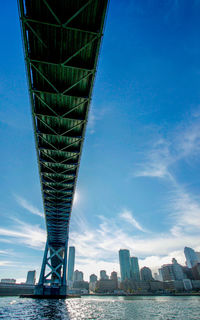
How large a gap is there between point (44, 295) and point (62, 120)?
46507mm

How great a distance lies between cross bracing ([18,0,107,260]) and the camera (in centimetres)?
890

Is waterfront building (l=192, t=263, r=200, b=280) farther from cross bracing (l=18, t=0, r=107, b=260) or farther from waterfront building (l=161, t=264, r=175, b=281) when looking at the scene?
cross bracing (l=18, t=0, r=107, b=260)

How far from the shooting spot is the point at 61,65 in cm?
1061

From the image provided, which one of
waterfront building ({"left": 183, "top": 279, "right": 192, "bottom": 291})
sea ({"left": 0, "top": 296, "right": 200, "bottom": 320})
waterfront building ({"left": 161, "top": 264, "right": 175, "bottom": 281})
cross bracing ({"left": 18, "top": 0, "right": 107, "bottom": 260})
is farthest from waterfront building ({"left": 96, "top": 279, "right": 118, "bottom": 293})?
cross bracing ({"left": 18, "top": 0, "right": 107, "bottom": 260})

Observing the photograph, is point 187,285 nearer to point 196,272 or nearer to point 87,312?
point 196,272

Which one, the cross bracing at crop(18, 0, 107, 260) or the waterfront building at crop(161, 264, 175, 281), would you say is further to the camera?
the waterfront building at crop(161, 264, 175, 281)

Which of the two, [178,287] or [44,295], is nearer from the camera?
[44,295]

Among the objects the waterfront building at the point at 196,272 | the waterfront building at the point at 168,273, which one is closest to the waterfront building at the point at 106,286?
→ the waterfront building at the point at 168,273

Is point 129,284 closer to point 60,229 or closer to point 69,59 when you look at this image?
point 60,229

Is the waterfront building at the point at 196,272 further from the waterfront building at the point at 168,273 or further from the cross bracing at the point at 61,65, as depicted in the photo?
the cross bracing at the point at 61,65

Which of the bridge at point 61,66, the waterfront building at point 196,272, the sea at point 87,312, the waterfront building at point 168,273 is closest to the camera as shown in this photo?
the bridge at point 61,66

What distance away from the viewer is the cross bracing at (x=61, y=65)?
8898 millimetres

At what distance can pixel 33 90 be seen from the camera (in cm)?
1216

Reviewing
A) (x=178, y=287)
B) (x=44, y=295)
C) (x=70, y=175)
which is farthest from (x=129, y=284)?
(x=70, y=175)
